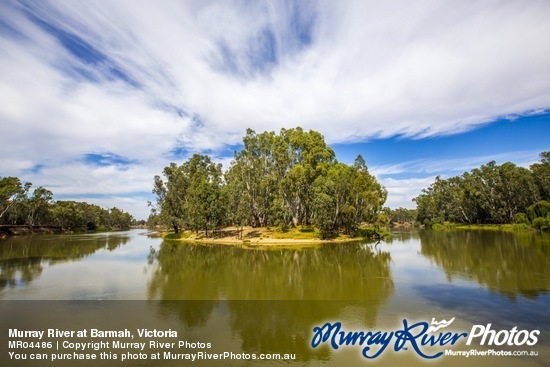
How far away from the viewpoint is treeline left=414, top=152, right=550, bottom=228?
7831cm

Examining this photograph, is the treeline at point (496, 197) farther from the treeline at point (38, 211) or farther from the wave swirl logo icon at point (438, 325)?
the treeline at point (38, 211)

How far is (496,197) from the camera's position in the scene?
298 feet

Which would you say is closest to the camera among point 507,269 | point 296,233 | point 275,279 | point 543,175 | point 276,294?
point 276,294

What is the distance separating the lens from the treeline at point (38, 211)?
87.4m

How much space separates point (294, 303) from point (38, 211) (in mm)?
127557

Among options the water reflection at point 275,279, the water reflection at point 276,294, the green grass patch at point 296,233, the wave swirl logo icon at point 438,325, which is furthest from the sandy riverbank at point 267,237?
the wave swirl logo icon at point 438,325

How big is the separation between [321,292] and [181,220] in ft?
205

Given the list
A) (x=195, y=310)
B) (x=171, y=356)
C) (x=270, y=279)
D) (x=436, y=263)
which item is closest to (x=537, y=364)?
(x=171, y=356)

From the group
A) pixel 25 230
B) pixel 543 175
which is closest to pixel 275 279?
pixel 543 175

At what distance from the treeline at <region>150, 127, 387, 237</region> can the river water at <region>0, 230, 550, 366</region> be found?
3097 cm

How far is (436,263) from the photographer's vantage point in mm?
31625

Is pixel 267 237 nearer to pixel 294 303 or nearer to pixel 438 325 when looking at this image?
pixel 294 303

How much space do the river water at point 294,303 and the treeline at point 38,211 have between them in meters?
75.8

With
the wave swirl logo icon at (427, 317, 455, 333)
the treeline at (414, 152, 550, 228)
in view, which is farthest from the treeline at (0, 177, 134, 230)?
the treeline at (414, 152, 550, 228)
